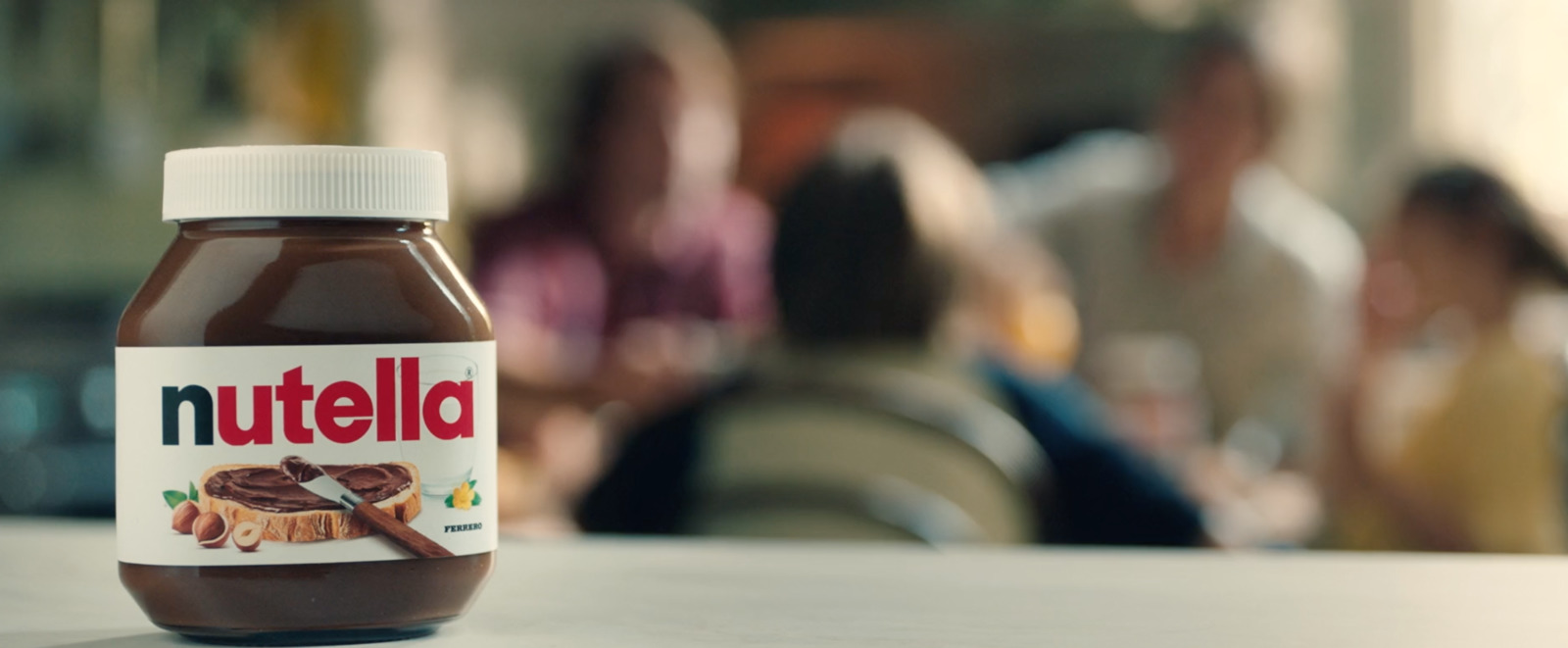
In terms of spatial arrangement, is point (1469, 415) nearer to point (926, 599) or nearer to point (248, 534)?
point (926, 599)

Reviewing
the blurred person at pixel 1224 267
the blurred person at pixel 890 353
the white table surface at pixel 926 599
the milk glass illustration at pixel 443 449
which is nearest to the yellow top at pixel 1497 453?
the blurred person at pixel 1224 267

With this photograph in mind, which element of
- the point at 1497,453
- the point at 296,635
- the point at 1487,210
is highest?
the point at 1487,210

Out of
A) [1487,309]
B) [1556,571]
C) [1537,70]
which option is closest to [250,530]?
[1556,571]

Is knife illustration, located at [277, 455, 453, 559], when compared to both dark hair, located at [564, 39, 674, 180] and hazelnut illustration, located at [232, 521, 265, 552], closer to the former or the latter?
hazelnut illustration, located at [232, 521, 265, 552]

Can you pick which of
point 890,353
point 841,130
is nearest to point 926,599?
point 890,353

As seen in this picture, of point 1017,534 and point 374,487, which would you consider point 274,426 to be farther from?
point 1017,534
